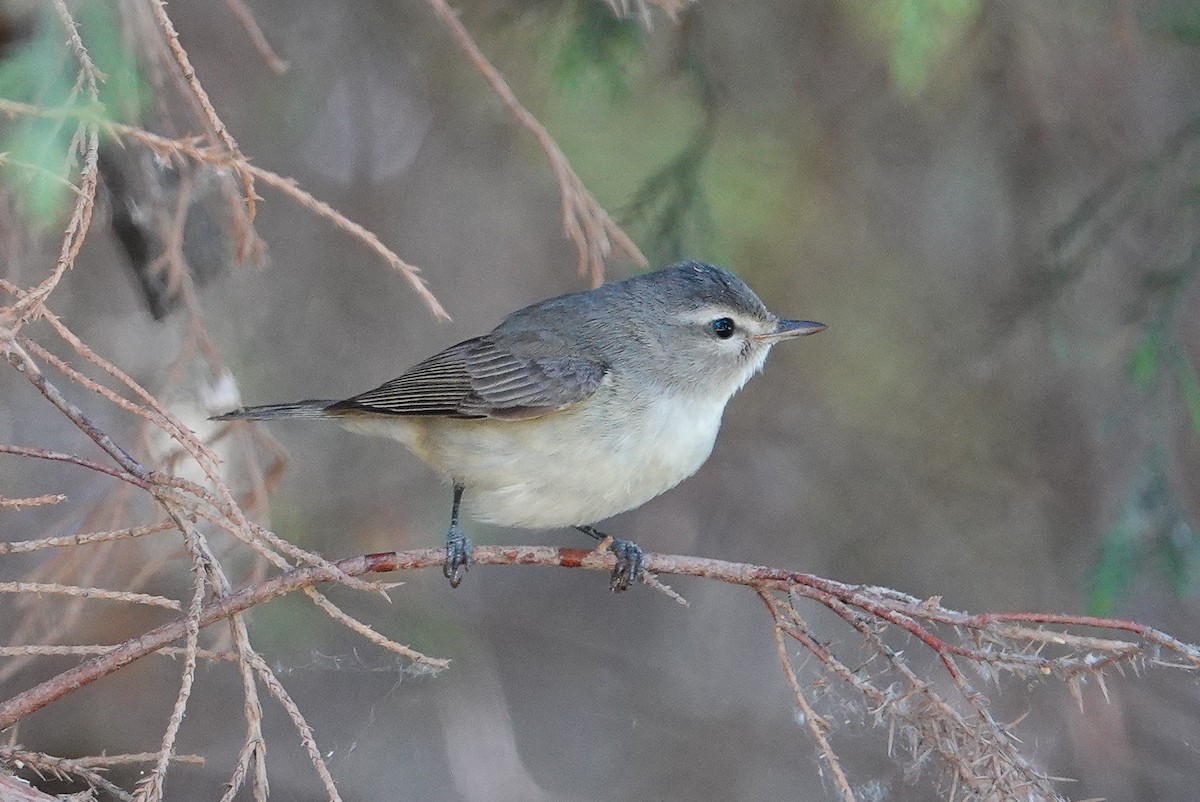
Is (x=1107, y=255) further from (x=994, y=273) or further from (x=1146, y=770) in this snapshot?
(x=1146, y=770)

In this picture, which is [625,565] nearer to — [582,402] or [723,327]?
[582,402]

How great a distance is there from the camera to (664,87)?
4785 millimetres

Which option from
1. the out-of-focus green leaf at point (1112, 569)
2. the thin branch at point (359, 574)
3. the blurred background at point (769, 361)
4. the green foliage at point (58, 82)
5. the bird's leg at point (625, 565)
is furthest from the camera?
the blurred background at point (769, 361)

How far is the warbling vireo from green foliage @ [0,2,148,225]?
87cm

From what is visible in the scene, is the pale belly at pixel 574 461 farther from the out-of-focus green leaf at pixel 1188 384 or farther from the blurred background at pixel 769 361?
the out-of-focus green leaf at pixel 1188 384

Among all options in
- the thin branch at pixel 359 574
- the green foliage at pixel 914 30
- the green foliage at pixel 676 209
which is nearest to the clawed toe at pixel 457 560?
the thin branch at pixel 359 574

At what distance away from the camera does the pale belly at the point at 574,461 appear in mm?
3344

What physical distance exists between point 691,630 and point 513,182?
104 inches

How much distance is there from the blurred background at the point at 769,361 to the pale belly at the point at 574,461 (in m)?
1.10

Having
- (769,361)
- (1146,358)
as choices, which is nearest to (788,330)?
(1146,358)

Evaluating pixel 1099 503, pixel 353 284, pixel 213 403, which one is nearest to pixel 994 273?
pixel 1099 503

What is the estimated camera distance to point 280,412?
12.0 ft

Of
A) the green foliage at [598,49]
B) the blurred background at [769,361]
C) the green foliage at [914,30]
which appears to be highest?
the green foliage at [914,30]

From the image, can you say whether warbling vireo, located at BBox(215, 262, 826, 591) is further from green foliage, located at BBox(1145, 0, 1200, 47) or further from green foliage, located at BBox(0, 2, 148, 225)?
green foliage, located at BBox(1145, 0, 1200, 47)
